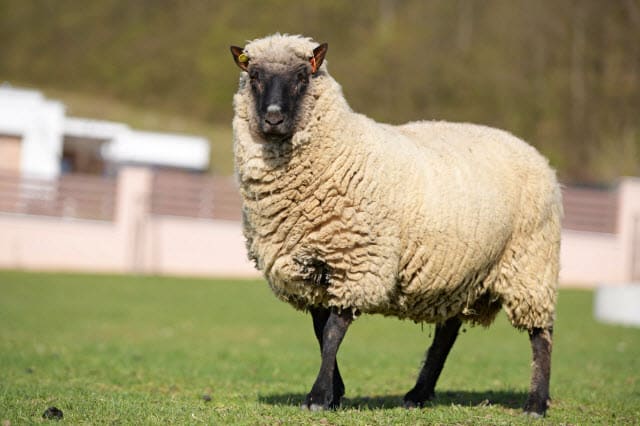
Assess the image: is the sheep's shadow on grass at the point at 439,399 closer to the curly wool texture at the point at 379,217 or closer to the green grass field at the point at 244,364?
the green grass field at the point at 244,364

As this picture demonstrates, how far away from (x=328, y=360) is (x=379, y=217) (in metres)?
1.09

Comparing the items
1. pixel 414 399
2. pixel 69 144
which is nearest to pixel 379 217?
pixel 414 399

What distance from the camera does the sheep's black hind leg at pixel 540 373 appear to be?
745cm

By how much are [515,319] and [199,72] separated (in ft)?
195

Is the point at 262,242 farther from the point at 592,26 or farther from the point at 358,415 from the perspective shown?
the point at 592,26

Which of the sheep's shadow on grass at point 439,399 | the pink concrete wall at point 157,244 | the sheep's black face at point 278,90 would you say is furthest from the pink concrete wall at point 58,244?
the sheep's black face at point 278,90

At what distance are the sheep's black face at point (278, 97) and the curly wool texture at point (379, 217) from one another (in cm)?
7

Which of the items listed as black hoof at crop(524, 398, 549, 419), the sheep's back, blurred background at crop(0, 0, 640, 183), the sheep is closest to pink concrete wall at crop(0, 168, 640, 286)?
blurred background at crop(0, 0, 640, 183)

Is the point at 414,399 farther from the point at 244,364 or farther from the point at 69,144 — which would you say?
the point at 69,144

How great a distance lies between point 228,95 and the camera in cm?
6125

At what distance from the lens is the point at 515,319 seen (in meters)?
7.86

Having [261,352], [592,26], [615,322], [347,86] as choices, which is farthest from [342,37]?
Answer: [261,352]

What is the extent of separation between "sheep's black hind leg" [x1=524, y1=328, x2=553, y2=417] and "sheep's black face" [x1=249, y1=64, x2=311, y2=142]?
2.73 metres

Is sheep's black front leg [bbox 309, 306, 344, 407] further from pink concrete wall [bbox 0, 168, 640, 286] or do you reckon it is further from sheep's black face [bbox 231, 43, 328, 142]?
pink concrete wall [bbox 0, 168, 640, 286]
